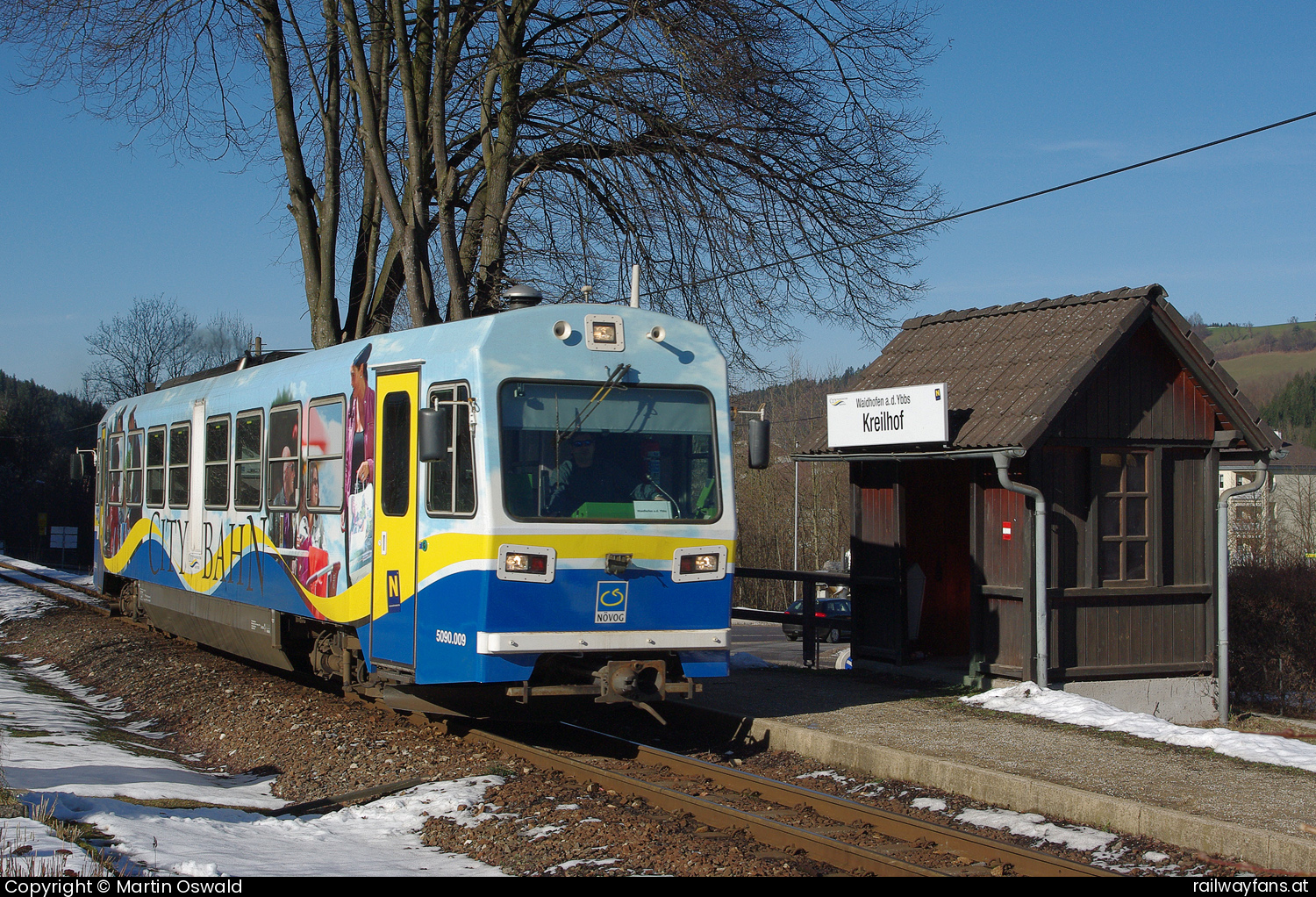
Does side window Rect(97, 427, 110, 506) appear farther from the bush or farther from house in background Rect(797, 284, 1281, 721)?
the bush

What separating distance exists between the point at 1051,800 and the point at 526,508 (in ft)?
12.6

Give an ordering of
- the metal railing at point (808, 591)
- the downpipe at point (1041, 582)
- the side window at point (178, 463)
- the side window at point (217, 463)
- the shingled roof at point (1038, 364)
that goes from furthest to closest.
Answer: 1. the side window at point (178, 463)
2. the metal railing at point (808, 591)
3. the side window at point (217, 463)
4. the shingled roof at point (1038, 364)
5. the downpipe at point (1041, 582)

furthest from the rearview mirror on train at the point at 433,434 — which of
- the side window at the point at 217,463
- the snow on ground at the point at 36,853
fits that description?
the side window at the point at 217,463

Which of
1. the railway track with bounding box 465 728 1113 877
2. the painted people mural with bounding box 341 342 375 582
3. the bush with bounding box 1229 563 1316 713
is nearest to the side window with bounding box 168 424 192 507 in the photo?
the painted people mural with bounding box 341 342 375 582

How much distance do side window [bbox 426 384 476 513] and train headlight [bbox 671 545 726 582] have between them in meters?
1.55

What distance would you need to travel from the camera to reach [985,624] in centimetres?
1209

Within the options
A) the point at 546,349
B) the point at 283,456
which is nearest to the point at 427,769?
the point at 546,349

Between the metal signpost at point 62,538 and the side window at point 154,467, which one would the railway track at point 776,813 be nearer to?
the side window at point 154,467

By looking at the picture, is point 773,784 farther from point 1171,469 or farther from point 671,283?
point 671,283

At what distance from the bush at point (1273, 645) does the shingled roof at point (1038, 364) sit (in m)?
5.47

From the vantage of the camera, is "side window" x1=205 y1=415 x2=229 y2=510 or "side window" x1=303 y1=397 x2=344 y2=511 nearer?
"side window" x1=303 y1=397 x2=344 y2=511

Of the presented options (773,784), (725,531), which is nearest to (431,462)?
(725,531)

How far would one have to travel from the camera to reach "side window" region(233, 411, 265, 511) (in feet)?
38.6

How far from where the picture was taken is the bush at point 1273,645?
55.1 ft
